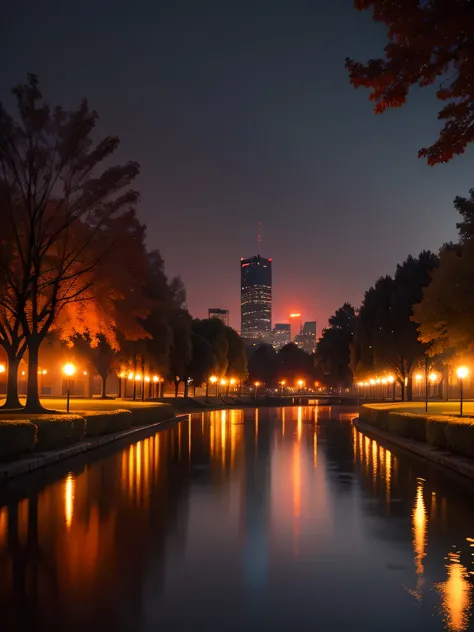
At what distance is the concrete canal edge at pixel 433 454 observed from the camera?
55.9ft

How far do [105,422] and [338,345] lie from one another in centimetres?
8766

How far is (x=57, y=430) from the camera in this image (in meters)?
21.2

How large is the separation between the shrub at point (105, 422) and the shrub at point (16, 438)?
23.5 ft

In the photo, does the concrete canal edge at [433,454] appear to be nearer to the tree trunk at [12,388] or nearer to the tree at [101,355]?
the tree trunk at [12,388]

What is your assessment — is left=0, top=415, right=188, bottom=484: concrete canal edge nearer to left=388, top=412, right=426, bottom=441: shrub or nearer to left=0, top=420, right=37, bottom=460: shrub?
left=0, top=420, right=37, bottom=460: shrub

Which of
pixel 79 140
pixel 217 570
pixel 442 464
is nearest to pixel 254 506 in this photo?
pixel 217 570

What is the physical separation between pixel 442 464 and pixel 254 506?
9175 mm

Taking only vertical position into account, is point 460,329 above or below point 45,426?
above

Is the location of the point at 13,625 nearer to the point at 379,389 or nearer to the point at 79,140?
the point at 79,140

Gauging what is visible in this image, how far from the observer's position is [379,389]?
326 ft

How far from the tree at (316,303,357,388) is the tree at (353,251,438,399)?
41362 millimetres

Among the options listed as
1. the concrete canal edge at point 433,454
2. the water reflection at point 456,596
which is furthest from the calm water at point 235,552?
the concrete canal edge at point 433,454

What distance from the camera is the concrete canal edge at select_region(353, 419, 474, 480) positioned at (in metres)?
17.0

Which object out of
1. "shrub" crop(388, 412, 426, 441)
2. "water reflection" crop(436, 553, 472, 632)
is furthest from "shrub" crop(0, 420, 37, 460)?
"shrub" crop(388, 412, 426, 441)
